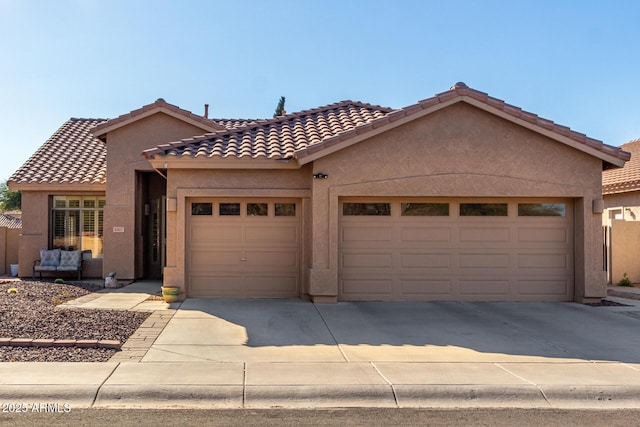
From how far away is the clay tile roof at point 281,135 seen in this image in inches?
495

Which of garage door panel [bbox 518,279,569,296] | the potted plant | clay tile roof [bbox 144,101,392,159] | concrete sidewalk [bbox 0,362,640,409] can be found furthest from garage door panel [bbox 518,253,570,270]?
the potted plant

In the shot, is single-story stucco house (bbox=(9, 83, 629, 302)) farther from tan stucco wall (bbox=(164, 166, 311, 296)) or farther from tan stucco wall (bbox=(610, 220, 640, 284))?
tan stucco wall (bbox=(610, 220, 640, 284))

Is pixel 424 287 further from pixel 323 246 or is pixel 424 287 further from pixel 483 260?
pixel 323 246

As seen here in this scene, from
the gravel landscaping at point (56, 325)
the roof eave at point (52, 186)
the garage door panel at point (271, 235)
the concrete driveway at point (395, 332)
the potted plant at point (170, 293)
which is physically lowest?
the concrete driveway at point (395, 332)

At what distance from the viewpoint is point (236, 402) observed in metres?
6.11

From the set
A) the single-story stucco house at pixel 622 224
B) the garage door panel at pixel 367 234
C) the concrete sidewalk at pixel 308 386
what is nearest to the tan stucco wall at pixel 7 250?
the garage door panel at pixel 367 234

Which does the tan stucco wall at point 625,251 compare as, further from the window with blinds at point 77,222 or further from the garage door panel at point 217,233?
the window with blinds at point 77,222

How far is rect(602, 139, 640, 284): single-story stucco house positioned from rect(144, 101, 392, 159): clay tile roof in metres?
7.50

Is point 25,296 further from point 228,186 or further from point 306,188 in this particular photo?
point 306,188

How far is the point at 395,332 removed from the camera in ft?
31.3

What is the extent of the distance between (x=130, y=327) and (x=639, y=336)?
885cm

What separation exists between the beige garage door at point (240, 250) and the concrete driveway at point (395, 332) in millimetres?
497

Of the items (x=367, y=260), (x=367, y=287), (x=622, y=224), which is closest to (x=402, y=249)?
(x=367, y=260)

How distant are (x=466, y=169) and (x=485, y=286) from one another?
2785 mm
